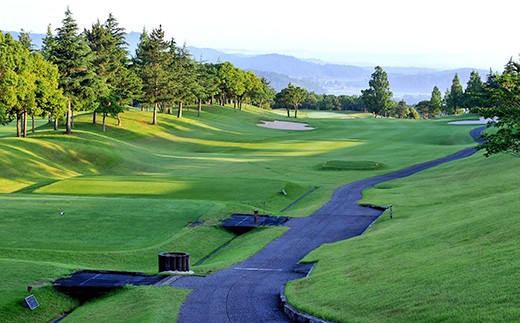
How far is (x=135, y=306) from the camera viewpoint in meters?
21.7

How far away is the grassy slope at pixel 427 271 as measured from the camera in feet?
54.0

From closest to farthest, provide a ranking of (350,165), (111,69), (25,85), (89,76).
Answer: (25,85), (350,165), (89,76), (111,69)

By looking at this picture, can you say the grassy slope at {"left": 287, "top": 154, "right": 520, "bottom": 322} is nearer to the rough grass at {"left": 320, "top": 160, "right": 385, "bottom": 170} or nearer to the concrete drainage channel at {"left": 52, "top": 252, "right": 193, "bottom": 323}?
the concrete drainage channel at {"left": 52, "top": 252, "right": 193, "bottom": 323}

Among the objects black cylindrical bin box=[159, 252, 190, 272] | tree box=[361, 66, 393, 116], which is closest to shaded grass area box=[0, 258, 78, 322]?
black cylindrical bin box=[159, 252, 190, 272]

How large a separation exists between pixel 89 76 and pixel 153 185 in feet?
105

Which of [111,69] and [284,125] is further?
[284,125]

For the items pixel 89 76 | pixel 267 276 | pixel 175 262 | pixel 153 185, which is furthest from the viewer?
pixel 89 76

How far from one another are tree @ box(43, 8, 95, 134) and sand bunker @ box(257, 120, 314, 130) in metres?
58.6

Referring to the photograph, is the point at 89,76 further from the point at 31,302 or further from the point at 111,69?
the point at 31,302

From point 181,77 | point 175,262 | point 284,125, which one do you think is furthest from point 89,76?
point 284,125

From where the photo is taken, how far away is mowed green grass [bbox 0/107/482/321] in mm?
31609

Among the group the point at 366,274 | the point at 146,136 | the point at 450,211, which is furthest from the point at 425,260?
the point at 146,136

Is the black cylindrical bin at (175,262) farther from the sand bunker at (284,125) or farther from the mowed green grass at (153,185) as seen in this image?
the sand bunker at (284,125)

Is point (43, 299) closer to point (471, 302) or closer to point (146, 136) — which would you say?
point (471, 302)
